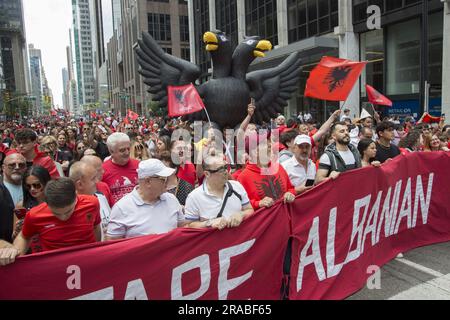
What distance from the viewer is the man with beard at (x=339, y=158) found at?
4254 mm

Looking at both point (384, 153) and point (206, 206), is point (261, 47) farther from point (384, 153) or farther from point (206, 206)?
point (206, 206)

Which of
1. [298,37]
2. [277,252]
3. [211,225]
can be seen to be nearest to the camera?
[211,225]

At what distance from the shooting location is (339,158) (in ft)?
14.2

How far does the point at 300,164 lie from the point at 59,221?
8.62 ft

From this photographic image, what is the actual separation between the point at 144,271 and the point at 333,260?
1904mm

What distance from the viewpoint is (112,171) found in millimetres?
4180

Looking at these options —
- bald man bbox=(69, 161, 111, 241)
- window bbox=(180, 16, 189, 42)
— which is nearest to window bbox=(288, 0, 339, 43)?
bald man bbox=(69, 161, 111, 241)

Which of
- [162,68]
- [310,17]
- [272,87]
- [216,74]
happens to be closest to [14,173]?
[162,68]

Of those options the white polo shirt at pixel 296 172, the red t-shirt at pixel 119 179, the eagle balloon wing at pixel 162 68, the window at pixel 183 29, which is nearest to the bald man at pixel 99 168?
the red t-shirt at pixel 119 179

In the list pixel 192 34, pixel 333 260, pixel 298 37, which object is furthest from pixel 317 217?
pixel 192 34

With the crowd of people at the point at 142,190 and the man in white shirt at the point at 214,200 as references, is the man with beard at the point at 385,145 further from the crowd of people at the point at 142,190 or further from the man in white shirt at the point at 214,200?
the man in white shirt at the point at 214,200

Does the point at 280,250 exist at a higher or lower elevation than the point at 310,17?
lower

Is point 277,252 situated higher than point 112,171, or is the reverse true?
point 112,171

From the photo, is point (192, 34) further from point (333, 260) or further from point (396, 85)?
point (333, 260)
